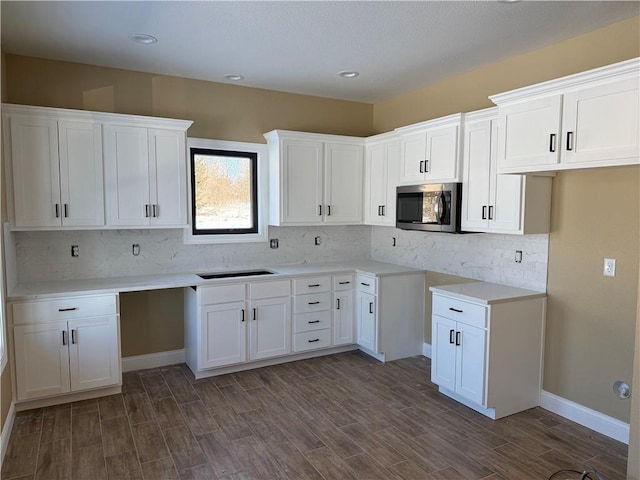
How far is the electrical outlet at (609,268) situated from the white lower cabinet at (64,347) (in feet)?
12.2

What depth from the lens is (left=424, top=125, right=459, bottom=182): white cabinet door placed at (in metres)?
3.73

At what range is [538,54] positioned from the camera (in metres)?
3.46

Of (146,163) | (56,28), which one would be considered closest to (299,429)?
(146,163)

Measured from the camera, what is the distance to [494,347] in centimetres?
324

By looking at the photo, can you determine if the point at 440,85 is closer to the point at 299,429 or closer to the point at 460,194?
the point at 460,194

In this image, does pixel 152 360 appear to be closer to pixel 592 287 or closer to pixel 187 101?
pixel 187 101

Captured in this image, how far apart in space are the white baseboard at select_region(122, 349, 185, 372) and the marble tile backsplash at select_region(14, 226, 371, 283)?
0.81m

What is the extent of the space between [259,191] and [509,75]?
260 centimetres

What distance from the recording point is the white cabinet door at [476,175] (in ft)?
11.5

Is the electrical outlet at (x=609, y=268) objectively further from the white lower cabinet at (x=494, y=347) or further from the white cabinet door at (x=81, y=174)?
the white cabinet door at (x=81, y=174)

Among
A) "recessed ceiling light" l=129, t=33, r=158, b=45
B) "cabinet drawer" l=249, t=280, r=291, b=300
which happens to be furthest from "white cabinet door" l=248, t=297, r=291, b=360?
"recessed ceiling light" l=129, t=33, r=158, b=45

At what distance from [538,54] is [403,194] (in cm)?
160

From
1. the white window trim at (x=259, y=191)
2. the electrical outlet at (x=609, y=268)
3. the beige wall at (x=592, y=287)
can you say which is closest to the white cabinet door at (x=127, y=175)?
the white window trim at (x=259, y=191)

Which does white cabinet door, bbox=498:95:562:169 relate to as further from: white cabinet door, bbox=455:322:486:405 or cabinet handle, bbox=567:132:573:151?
white cabinet door, bbox=455:322:486:405
